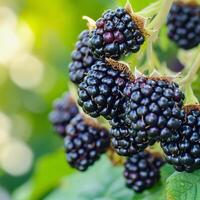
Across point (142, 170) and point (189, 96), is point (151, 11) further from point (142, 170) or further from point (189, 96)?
point (142, 170)

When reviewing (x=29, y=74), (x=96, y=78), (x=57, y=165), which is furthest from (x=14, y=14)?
(x=96, y=78)

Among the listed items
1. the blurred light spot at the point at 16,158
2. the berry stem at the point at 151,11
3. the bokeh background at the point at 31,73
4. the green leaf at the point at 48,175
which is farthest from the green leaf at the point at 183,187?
the blurred light spot at the point at 16,158

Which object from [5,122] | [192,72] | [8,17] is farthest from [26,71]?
[192,72]

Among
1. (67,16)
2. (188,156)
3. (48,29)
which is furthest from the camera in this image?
(48,29)

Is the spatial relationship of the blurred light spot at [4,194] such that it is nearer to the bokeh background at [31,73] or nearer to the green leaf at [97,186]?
the bokeh background at [31,73]

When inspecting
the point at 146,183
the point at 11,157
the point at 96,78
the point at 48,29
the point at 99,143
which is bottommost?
the point at 11,157

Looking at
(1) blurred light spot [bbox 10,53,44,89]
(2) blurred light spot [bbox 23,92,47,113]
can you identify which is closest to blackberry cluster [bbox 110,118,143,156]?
(2) blurred light spot [bbox 23,92,47,113]

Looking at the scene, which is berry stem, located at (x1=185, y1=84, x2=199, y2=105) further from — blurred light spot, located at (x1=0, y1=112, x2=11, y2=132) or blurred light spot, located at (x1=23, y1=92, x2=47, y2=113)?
blurred light spot, located at (x1=0, y1=112, x2=11, y2=132)

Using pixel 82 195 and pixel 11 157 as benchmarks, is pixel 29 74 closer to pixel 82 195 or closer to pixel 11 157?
pixel 11 157
